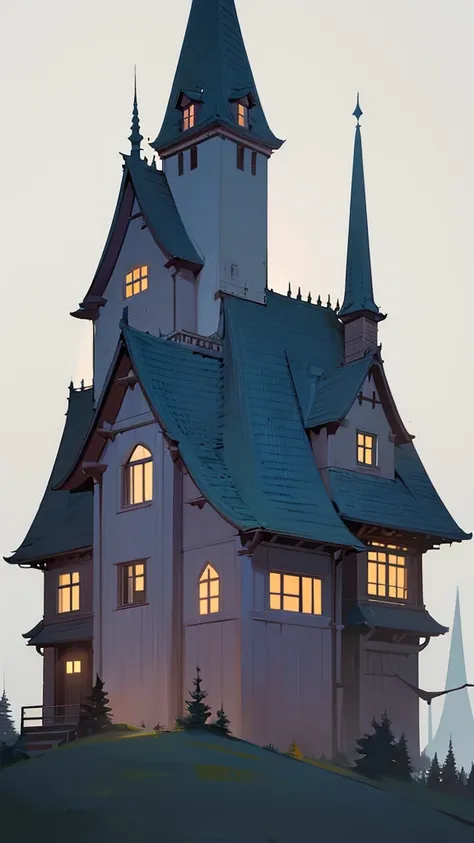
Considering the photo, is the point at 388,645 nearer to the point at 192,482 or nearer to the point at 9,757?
the point at 192,482

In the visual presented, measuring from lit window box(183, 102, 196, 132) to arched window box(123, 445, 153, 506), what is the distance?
Result: 12767mm

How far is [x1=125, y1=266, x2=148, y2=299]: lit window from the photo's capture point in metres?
46.1

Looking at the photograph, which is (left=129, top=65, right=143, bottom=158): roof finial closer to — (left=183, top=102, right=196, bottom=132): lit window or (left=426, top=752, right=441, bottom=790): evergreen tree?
(left=183, top=102, right=196, bottom=132): lit window

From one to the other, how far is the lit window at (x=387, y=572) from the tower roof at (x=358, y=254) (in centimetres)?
863

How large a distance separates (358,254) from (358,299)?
6.14ft

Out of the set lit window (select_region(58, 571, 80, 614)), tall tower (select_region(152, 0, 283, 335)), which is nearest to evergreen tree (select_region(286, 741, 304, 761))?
lit window (select_region(58, 571, 80, 614))

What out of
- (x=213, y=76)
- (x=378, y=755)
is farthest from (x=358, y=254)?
(x=378, y=755)

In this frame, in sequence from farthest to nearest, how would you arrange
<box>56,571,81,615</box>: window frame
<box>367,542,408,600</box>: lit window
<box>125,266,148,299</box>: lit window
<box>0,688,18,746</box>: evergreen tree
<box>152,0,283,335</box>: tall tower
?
<box>0,688,18,746</box>: evergreen tree, <box>56,571,81,615</box>: window frame, <box>125,266,148,299</box>: lit window, <box>152,0,283,335</box>: tall tower, <box>367,542,408,600</box>: lit window

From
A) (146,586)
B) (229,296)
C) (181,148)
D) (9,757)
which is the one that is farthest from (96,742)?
(181,148)

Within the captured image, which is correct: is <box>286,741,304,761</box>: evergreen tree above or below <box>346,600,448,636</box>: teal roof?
below

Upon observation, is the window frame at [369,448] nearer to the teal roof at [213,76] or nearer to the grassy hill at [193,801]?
the teal roof at [213,76]

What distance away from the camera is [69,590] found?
158ft

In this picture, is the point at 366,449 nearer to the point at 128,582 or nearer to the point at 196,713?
the point at 128,582

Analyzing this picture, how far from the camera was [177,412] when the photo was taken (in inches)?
1606
